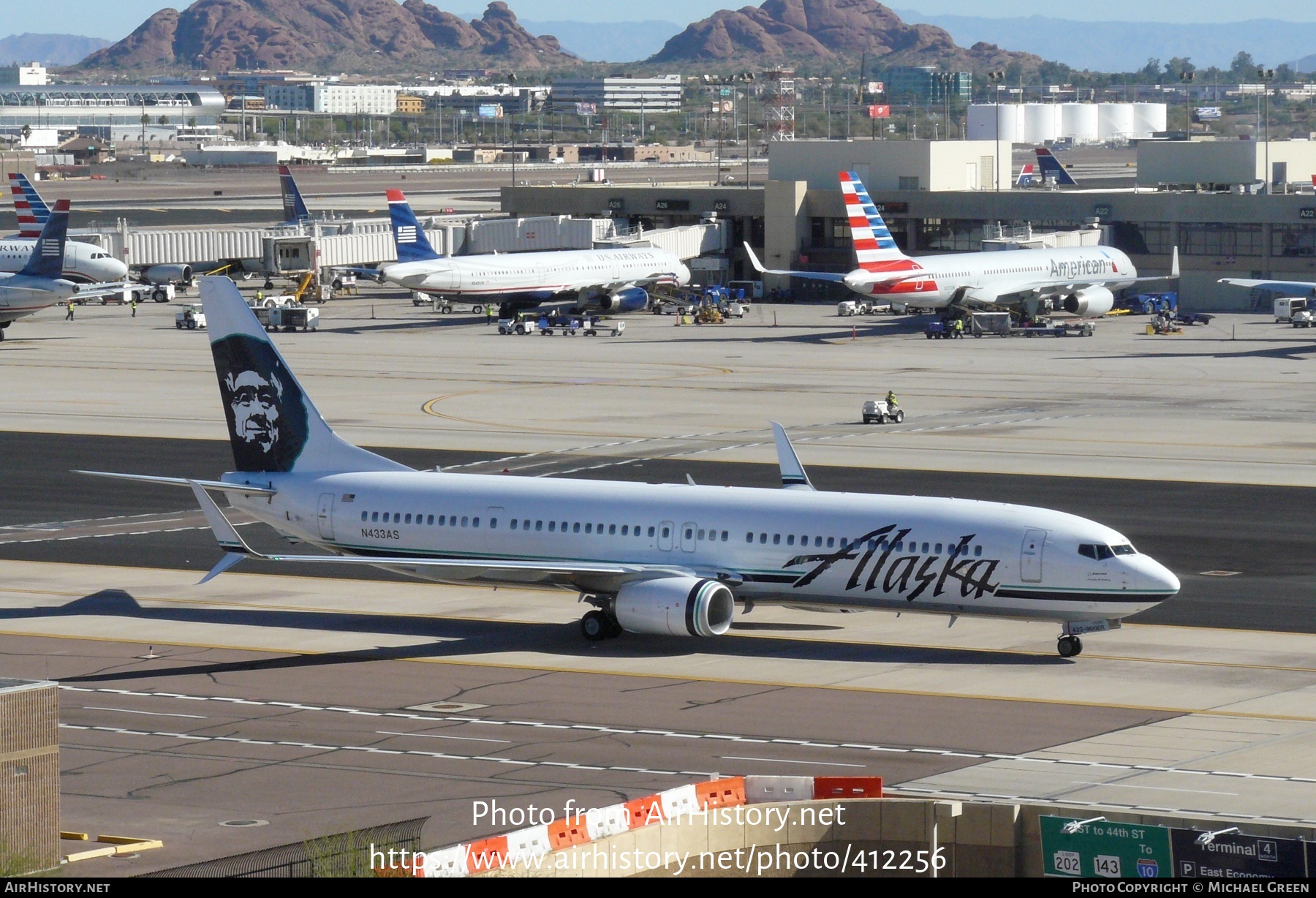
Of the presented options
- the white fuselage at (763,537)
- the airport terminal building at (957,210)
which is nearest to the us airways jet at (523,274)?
the airport terminal building at (957,210)

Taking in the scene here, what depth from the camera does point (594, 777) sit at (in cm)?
3400

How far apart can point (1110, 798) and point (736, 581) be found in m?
15.0

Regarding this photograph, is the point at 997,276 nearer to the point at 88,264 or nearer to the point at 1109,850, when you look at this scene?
the point at 88,264

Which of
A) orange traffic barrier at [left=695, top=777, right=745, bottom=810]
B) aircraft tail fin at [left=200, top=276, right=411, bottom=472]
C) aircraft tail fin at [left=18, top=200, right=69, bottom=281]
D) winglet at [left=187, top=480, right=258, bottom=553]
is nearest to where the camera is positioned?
orange traffic barrier at [left=695, top=777, right=745, bottom=810]

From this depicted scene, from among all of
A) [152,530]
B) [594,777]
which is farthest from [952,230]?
[594,777]

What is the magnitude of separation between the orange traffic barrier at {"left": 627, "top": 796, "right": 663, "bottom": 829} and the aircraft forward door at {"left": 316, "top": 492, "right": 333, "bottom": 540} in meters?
25.9

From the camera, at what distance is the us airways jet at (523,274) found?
431 feet

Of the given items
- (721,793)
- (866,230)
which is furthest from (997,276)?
(721,793)

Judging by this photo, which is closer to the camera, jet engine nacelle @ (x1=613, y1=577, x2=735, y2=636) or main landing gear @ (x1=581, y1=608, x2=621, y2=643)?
jet engine nacelle @ (x1=613, y1=577, x2=735, y2=636)

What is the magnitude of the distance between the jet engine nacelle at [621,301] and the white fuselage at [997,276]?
1648 centimetres

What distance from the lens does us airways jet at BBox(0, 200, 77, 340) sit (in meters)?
120

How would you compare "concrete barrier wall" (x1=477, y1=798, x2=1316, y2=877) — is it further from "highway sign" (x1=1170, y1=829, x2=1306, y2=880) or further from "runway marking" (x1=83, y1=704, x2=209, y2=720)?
"runway marking" (x1=83, y1=704, x2=209, y2=720)

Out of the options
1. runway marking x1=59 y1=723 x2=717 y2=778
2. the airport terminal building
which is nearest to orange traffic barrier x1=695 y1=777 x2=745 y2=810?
runway marking x1=59 y1=723 x2=717 y2=778

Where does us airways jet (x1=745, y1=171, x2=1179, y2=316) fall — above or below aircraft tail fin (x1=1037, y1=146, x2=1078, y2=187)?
below
